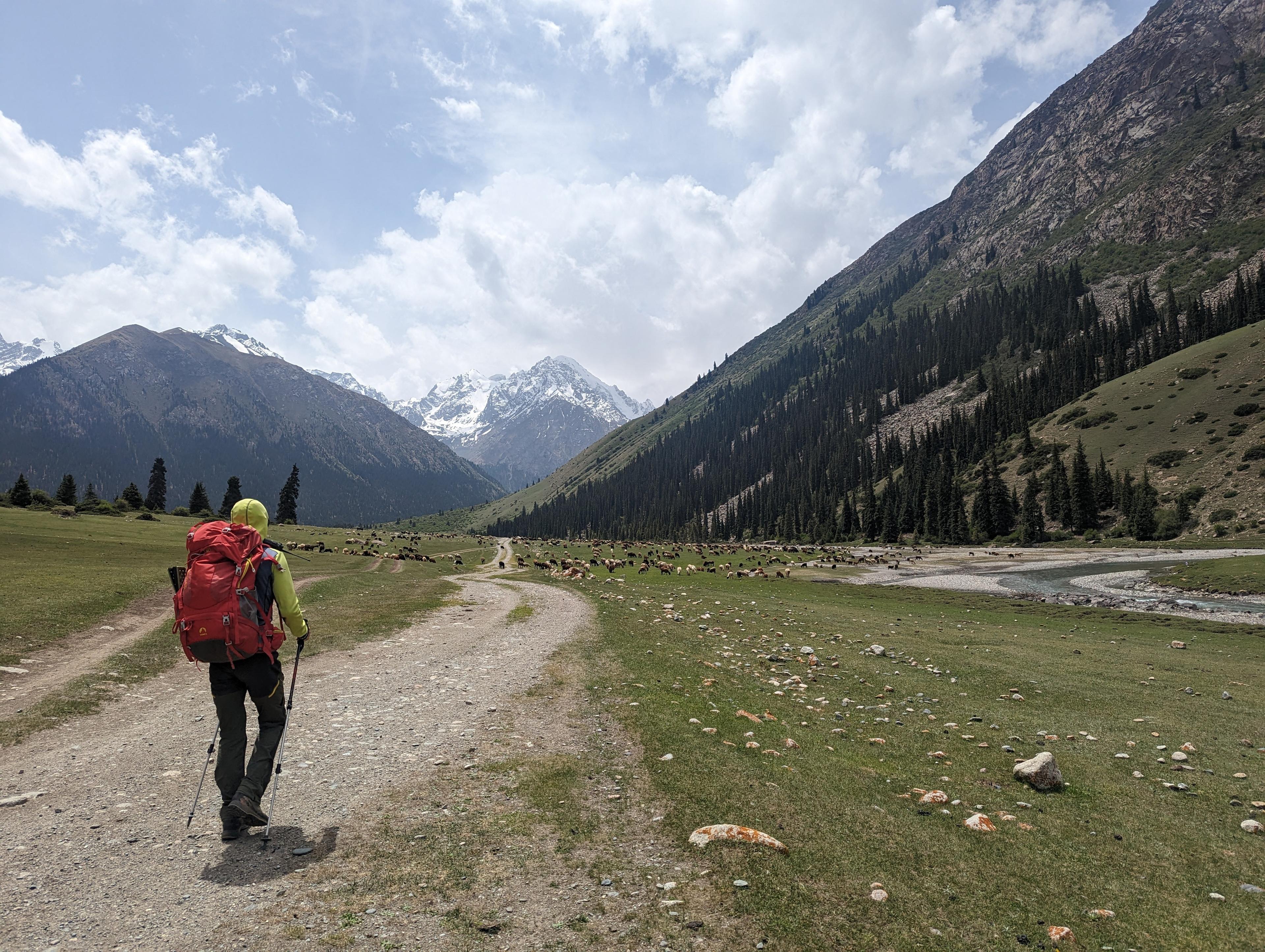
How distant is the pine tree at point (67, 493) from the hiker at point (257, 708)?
108 meters

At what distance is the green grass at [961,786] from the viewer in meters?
5.71

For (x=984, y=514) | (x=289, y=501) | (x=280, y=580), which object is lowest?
(x=280, y=580)

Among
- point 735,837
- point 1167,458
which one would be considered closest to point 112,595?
point 735,837

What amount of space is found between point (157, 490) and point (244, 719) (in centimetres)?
13269

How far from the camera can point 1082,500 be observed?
88188mm

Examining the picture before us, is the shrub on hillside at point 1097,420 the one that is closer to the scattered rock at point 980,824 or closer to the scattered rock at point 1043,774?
the scattered rock at point 1043,774

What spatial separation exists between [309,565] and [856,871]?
55893 millimetres

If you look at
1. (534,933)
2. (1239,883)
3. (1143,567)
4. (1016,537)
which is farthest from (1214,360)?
(534,933)

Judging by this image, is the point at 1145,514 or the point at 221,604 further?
the point at 1145,514

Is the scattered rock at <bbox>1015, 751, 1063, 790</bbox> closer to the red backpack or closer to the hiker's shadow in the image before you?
the hiker's shadow

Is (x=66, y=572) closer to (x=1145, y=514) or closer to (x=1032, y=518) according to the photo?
(x=1145, y=514)

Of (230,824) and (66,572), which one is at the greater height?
(66,572)

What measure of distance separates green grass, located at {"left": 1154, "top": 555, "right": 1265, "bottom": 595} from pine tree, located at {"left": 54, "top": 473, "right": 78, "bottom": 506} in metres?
131

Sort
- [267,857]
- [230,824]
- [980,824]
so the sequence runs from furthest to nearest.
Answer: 1. [980,824]
2. [230,824]
3. [267,857]
